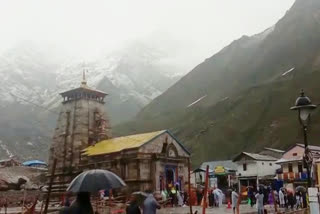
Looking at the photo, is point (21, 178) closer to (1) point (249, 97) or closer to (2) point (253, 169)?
(2) point (253, 169)

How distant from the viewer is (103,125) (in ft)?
153

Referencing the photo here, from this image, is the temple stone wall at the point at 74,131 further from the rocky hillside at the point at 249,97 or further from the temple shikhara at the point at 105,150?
the rocky hillside at the point at 249,97

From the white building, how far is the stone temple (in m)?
27.9

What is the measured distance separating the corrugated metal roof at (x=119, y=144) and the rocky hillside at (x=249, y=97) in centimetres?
6158

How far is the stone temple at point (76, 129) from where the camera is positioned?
4450 centimetres

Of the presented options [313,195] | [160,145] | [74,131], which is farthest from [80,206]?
[74,131]

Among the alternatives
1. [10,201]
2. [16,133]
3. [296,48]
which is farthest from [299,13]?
[10,201]

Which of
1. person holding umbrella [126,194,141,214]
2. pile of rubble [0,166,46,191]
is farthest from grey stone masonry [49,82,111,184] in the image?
person holding umbrella [126,194,141,214]

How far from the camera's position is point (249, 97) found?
135750 mm

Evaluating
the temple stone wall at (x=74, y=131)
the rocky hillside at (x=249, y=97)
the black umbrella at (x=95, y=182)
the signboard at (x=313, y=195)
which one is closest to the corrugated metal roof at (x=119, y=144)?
the temple stone wall at (x=74, y=131)

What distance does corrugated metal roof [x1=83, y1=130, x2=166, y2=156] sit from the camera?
38.0 metres

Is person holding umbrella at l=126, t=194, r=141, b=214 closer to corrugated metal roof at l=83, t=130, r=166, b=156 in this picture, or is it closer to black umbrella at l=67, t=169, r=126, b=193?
black umbrella at l=67, t=169, r=126, b=193

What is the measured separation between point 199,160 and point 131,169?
226ft

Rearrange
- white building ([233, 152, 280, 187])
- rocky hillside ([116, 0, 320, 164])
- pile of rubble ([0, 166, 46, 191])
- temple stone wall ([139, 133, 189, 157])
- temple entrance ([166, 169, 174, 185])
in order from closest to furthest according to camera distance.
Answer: temple stone wall ([139, 133, 189, 157])
temple entrance ([166, 169, 174, 185])
pile of rubble ([0, 166, 46, 191])
white building ([233, 152, 280, 187])
rocky hillside ([116, 0, 320, 164])
